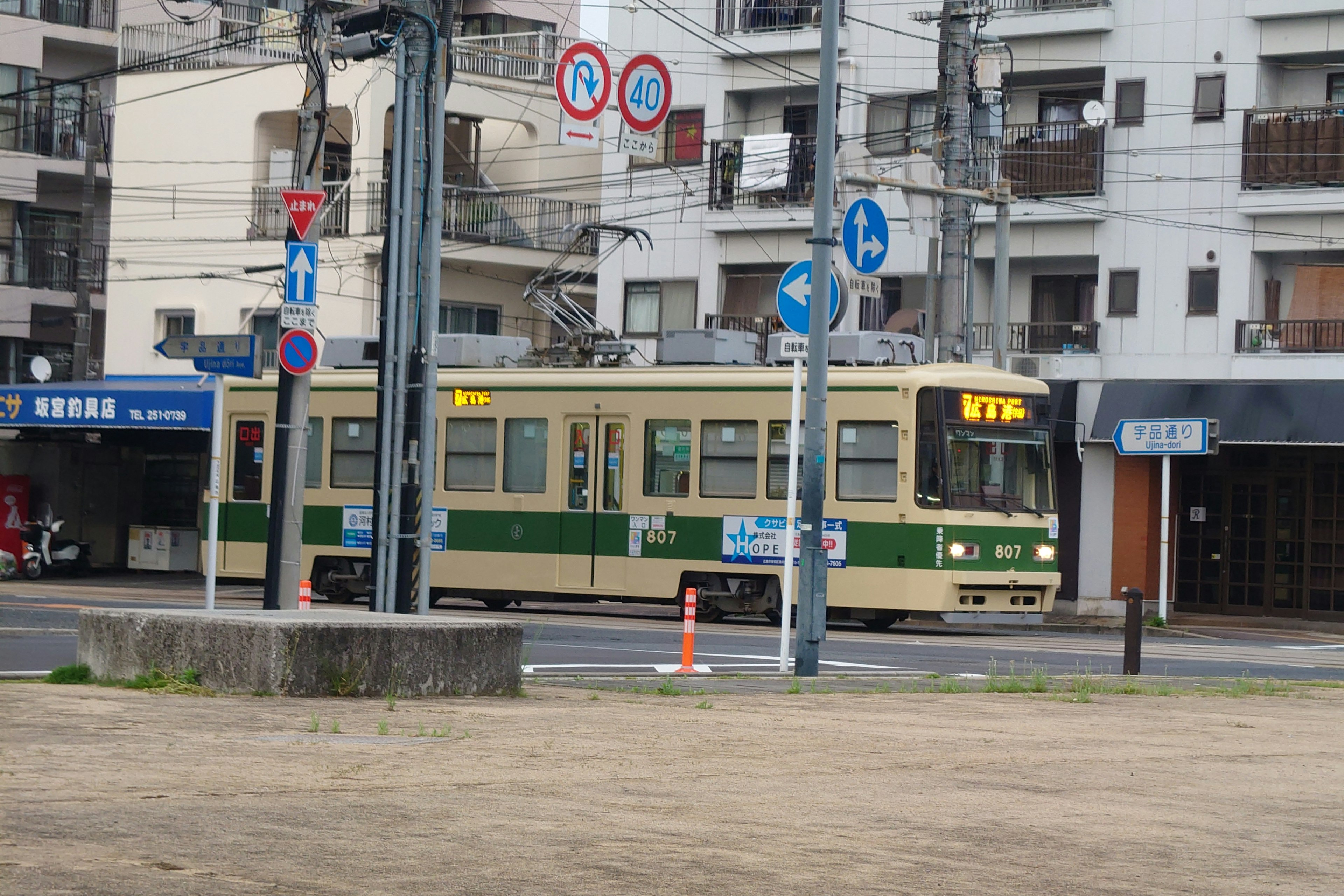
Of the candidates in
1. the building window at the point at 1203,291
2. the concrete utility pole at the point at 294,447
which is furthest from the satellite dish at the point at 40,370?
the building window at the point at 1203,291

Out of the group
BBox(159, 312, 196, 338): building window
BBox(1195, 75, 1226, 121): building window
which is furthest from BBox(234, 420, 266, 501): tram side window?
BBox(1195, 75, 1226, 121): building window

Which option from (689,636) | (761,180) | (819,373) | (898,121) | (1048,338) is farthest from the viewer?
(761,180)

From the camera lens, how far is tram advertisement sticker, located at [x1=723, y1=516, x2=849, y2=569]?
23.0m

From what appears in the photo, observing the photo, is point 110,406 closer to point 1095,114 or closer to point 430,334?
point 430,334

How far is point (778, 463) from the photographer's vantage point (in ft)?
76.7

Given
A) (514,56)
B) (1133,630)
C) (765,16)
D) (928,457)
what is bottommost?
(1133,630)

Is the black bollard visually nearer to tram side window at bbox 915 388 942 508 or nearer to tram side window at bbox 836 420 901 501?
tram side window at bbox 915 388 942 508

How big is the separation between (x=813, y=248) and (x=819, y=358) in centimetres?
95

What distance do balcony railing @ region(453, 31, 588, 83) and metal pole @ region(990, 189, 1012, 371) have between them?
14.9 metres

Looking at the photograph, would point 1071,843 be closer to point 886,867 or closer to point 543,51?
point 886,867

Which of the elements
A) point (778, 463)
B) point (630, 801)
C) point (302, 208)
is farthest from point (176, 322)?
point (630, 801)

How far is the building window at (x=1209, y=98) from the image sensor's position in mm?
32594

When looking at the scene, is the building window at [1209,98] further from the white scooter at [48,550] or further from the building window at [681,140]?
the white scooter at [48,550]

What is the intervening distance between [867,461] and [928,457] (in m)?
0.80
